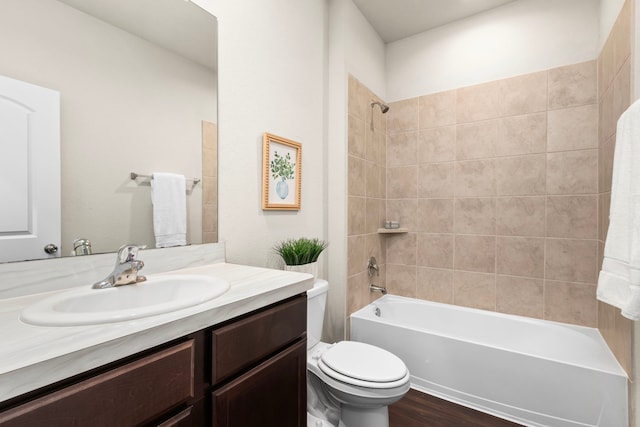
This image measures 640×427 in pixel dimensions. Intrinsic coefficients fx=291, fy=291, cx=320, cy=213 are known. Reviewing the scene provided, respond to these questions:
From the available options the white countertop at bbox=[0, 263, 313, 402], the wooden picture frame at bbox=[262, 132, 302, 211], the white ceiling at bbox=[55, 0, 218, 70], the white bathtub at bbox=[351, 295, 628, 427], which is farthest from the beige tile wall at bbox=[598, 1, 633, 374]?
the white ceiling at bbox=[55, 0, 218, 70]

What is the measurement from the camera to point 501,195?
2230 millimetres

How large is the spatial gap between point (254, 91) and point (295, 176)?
53 centimetres

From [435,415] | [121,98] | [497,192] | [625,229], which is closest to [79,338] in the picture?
[121,98]

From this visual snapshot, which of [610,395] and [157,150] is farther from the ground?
[157,150]

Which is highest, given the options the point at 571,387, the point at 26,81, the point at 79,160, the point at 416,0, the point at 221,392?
the point at 416,0

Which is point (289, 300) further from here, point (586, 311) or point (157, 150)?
point (586, 311)

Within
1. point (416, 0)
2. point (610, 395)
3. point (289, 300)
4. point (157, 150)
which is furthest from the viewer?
point (416, 0)

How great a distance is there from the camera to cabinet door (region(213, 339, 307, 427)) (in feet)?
2.44

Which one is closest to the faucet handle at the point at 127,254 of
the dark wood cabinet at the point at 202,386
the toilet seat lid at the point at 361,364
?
the dark wood cabinet at the point at 202,386

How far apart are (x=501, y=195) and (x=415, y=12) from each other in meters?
1.58

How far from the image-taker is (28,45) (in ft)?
2.69

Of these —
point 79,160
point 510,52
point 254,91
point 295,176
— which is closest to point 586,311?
point 510,52

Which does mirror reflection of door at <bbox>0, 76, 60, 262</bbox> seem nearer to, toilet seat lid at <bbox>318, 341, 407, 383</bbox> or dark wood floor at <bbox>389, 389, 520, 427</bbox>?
toilet seat lid at <bbox>318, 341, 407, 383</bbox>

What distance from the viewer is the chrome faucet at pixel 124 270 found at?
2.90 ft
